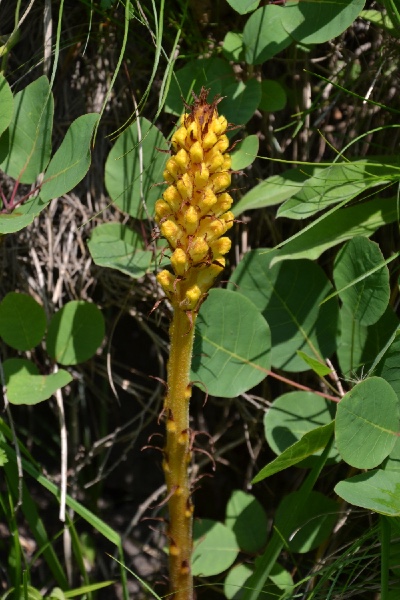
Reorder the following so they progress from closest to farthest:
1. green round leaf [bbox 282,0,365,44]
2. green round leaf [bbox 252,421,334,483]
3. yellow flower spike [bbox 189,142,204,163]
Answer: yellow flower spike [bbox 189,142,204,163]
green round leaf [bbox 252,421,334,483]
green round leaf [bbox 282,0,365,44]

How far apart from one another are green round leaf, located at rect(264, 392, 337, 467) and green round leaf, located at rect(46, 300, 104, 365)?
0.31 meters

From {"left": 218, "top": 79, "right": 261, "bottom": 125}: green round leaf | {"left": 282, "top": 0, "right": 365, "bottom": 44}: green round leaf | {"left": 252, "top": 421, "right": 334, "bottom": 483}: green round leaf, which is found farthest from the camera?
{"left": 218, "top": 79, "right": 261, "bottom": 125}: green round leaf

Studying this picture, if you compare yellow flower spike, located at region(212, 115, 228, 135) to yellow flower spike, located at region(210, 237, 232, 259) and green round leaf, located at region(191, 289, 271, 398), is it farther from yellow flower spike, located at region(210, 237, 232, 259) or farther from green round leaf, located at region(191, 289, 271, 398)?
green round leaf, located at region(191, 289, 271, 398)

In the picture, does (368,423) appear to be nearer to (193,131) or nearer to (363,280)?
(363,280)

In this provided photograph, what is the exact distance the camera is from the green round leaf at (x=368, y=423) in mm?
979

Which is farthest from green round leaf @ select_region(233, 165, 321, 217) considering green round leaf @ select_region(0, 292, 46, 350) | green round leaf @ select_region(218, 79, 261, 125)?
green round leaf @ select_region(0, 292, 46, 350)

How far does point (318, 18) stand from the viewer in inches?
A: 44.7

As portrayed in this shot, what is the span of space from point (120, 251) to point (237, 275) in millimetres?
186

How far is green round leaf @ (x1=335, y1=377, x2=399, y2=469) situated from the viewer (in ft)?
3.21

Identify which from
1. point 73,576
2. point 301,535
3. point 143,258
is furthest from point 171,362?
point 73,576


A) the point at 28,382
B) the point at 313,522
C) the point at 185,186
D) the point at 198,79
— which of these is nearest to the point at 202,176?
the point at 185,186

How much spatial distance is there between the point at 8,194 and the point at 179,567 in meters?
0.70

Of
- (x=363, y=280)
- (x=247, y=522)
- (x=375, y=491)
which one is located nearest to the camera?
(x=375, y=491)

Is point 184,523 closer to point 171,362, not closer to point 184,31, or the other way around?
point 171,362
